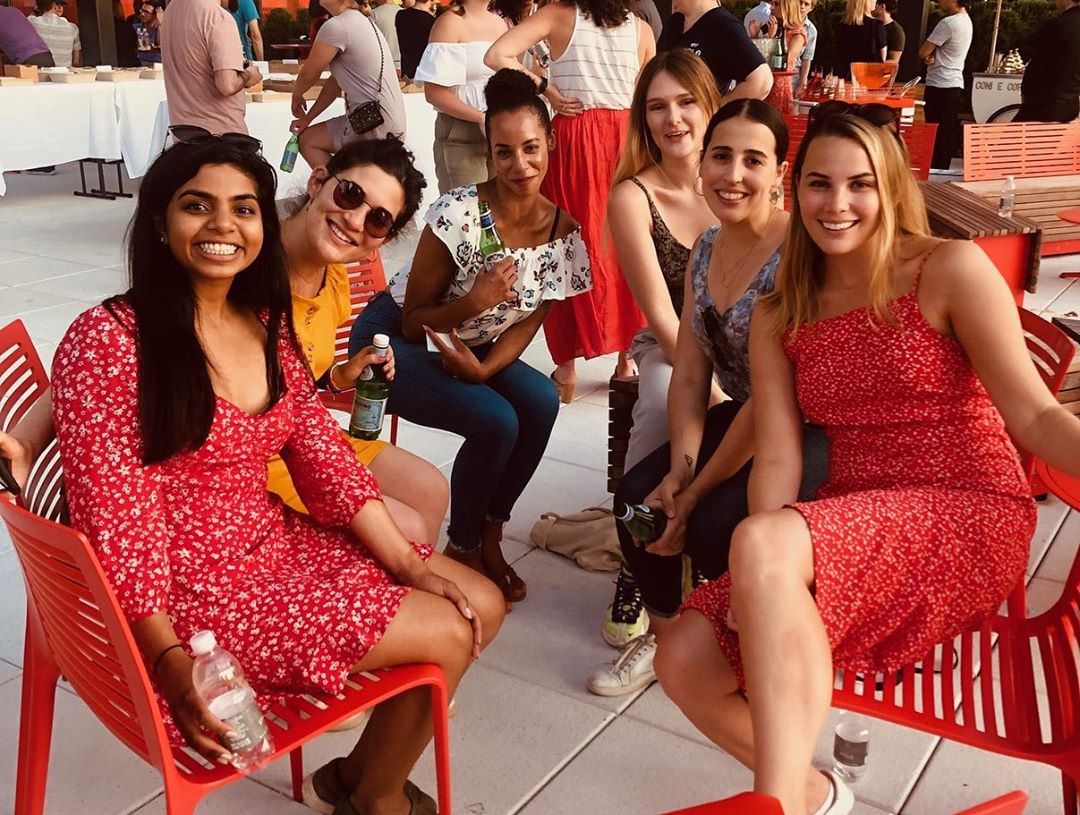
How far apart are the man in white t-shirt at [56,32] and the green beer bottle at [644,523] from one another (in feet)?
33.0

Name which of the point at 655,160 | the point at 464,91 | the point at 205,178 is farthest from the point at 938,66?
the point at 205,178

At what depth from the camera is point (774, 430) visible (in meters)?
2.13

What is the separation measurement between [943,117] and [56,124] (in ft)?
24.7

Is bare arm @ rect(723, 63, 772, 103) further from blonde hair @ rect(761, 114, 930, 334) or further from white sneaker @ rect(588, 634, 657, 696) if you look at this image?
white sneaker @ rect(588, 634, 657, 696)

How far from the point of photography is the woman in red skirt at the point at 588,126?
14.4ft

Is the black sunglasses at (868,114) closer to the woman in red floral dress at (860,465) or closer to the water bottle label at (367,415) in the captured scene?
the woman in red floral dress at (860,465)

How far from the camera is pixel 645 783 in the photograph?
2.26 metres

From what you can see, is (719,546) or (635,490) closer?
(719,546)

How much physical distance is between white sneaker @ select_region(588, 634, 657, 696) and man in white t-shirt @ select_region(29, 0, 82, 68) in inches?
393

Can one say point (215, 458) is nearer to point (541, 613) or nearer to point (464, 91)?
point (541, 613)

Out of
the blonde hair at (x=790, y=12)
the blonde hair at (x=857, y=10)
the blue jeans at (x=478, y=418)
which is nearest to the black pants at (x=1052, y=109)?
the blonde hair at (x=857, y=10)

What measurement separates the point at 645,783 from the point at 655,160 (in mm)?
1643

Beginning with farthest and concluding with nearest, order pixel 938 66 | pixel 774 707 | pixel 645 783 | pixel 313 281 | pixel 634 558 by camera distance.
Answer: pixel 938 66 < pixel 313 281 < pixel 634 558 < pixel 645 783 < pixel 774 707

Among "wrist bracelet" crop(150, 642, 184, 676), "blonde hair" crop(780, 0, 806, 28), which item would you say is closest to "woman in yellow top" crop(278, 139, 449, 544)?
"wrist bracelet" crop(150, 642, 184, 676)
